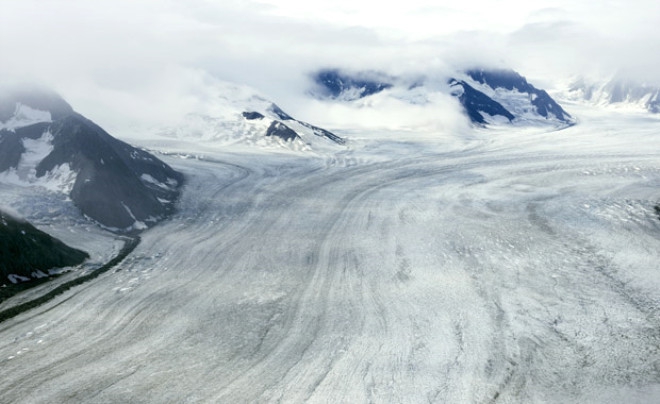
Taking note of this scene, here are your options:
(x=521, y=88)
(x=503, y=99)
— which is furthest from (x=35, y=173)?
(x=521, y=88)

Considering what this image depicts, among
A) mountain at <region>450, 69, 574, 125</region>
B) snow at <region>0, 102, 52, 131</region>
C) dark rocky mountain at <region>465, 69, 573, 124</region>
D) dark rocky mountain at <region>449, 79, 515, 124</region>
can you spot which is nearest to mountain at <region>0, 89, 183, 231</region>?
snow at <region>0, 102, 52, 131</region>

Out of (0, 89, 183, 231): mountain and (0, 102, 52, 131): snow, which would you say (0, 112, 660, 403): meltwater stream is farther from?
(0, 102, 52, 131): snow

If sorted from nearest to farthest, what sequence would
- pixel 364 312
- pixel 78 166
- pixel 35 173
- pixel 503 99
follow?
pixel 364 312, pixel 78 166, pixel 35 173, pixel 503 99

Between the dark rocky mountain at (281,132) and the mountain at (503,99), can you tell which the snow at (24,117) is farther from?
the mountain at (503,99)

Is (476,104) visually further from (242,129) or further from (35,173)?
Answer: (35,173)

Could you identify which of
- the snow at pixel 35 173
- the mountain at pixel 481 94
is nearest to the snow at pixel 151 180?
the snow at pixel 35 173

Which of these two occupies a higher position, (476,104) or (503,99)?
(503,99)

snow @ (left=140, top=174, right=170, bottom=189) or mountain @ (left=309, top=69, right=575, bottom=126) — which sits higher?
mountain @ (left=309, top=69, right=575, bottom=126)

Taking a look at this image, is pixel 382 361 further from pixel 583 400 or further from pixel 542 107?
pixel 542 107
